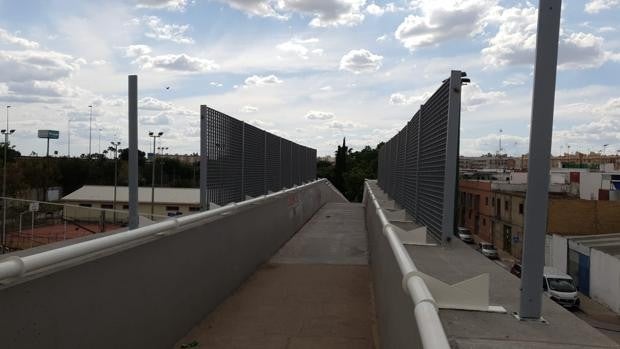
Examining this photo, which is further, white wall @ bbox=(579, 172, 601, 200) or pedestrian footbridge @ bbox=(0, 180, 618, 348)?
white wall @ bbox=(579, 172, 601, 200)

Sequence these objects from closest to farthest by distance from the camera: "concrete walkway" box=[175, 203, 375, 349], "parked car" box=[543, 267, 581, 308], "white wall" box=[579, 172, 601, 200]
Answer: "concrete walkway" box=[175, 203, 375, 349]
"parked car" box=[543, 267, 581, 308]
"white wall" box=[579, 172, 601, 200]

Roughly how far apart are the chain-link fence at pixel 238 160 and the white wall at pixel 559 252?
30.2 metres

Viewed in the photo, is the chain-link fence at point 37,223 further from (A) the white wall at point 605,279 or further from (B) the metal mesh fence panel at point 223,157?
(A) the white wall at point 605,279

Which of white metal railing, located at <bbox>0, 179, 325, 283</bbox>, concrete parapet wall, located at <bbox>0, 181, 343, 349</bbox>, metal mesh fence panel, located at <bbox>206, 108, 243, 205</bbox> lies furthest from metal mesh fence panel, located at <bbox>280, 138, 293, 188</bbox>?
white metal railing, located at <bbox>0, 179, 325, 283</bbox>

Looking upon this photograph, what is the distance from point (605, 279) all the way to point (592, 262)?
8.19 ft

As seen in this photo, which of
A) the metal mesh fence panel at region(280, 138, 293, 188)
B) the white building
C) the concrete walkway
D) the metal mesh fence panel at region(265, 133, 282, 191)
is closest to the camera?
the concrete walkway

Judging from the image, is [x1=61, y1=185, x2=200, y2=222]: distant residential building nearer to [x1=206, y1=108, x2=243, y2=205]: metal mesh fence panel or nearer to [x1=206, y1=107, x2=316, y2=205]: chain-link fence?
[x1=206, y1=107, x2=316, y2=205]: chain-link fence

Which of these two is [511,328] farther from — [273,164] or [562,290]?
[562,290]

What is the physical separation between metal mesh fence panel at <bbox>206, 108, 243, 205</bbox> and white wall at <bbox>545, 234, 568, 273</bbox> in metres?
35.3

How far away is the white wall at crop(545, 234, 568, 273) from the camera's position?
3912 cm

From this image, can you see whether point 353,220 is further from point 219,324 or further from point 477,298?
point 477,298

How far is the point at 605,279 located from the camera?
32.1 m

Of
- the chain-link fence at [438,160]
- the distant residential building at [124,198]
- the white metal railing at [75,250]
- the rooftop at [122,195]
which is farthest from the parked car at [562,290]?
the rooftop at [122,195]

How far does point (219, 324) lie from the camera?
6145mm
